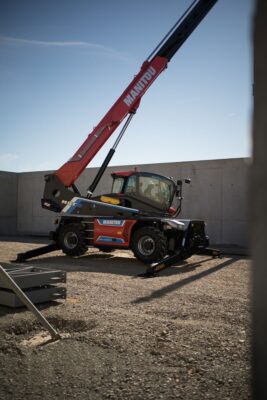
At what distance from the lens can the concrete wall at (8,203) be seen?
74.9ft

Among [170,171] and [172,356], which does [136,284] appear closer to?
[172,356]

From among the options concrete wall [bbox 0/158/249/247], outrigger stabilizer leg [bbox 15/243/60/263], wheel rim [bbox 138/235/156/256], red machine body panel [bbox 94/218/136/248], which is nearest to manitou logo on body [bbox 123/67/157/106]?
red machine body panel [bbox 94/218/136/248]

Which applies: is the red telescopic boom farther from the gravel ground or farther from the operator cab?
the gravel ground

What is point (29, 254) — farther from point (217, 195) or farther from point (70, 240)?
point (217, 195)

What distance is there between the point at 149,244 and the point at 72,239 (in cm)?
281

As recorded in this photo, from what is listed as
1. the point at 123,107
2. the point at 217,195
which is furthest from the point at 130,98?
the point at 217,195

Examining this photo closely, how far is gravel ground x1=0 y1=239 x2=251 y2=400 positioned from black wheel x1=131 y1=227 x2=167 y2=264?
113 inches

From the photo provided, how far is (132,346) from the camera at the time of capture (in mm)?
3697

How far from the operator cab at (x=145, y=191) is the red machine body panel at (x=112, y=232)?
742mm

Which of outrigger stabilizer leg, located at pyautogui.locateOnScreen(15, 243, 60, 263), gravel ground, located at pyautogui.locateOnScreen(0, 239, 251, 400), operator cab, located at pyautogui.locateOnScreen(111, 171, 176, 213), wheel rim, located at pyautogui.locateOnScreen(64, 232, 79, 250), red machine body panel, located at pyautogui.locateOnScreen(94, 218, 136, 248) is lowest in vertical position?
outrigger stabilizer leg, located at pyautogui.locateOnScreen(15, 243, 60, 263)

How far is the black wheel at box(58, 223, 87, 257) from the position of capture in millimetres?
11211

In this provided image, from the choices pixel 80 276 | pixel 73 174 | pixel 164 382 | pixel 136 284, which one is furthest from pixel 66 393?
pixel 73 174

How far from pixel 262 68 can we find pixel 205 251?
34.5 feet

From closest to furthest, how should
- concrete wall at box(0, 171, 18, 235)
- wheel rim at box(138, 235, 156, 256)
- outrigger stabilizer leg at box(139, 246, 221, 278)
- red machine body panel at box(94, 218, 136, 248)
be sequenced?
1. outrigger stabilizer leg at box(139, 246, 221, 278)
2. wheel rim at box(138, 235, 156, 256)
3. red machine body panel at box(94, 218, 136, 248)
4. concrete wall at box(0, 171, 18, 235)
